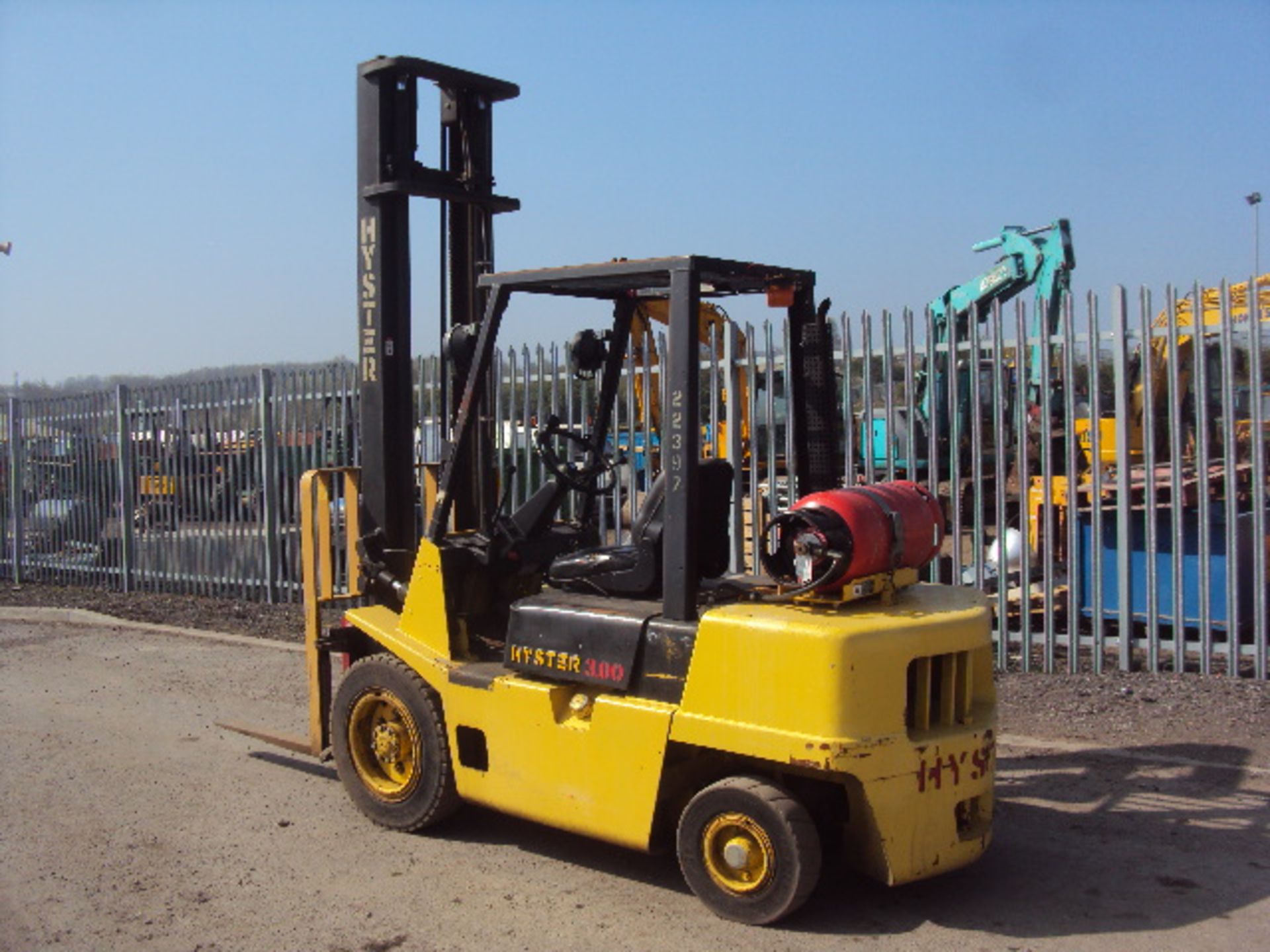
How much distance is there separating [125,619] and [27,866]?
7583mm

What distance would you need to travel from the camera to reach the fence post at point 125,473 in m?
15.2

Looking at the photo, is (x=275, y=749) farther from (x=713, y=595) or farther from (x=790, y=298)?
(x=790, y=298)

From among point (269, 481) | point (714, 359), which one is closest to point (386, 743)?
point (714, 359)

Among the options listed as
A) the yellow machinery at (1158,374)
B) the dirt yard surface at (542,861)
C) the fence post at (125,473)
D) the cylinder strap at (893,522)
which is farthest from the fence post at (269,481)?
the cylinder strap at (893,522)

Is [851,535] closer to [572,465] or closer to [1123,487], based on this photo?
[572,465]

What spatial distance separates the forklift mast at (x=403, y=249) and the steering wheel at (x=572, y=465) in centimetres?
62

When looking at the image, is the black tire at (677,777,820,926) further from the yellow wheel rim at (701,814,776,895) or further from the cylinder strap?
the cylinder strap

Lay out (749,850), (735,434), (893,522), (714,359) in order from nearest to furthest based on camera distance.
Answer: (749,850) → (893,522) → (735,434) → (714,359)

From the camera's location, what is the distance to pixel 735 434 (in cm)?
978

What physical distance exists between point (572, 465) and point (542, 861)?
184 centimetres

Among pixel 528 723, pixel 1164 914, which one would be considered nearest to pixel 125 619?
pixel 528 723

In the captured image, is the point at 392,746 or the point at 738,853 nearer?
the point at 738,853

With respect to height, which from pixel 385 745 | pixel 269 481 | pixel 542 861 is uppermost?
pixel 269 481

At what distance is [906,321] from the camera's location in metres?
9.16
